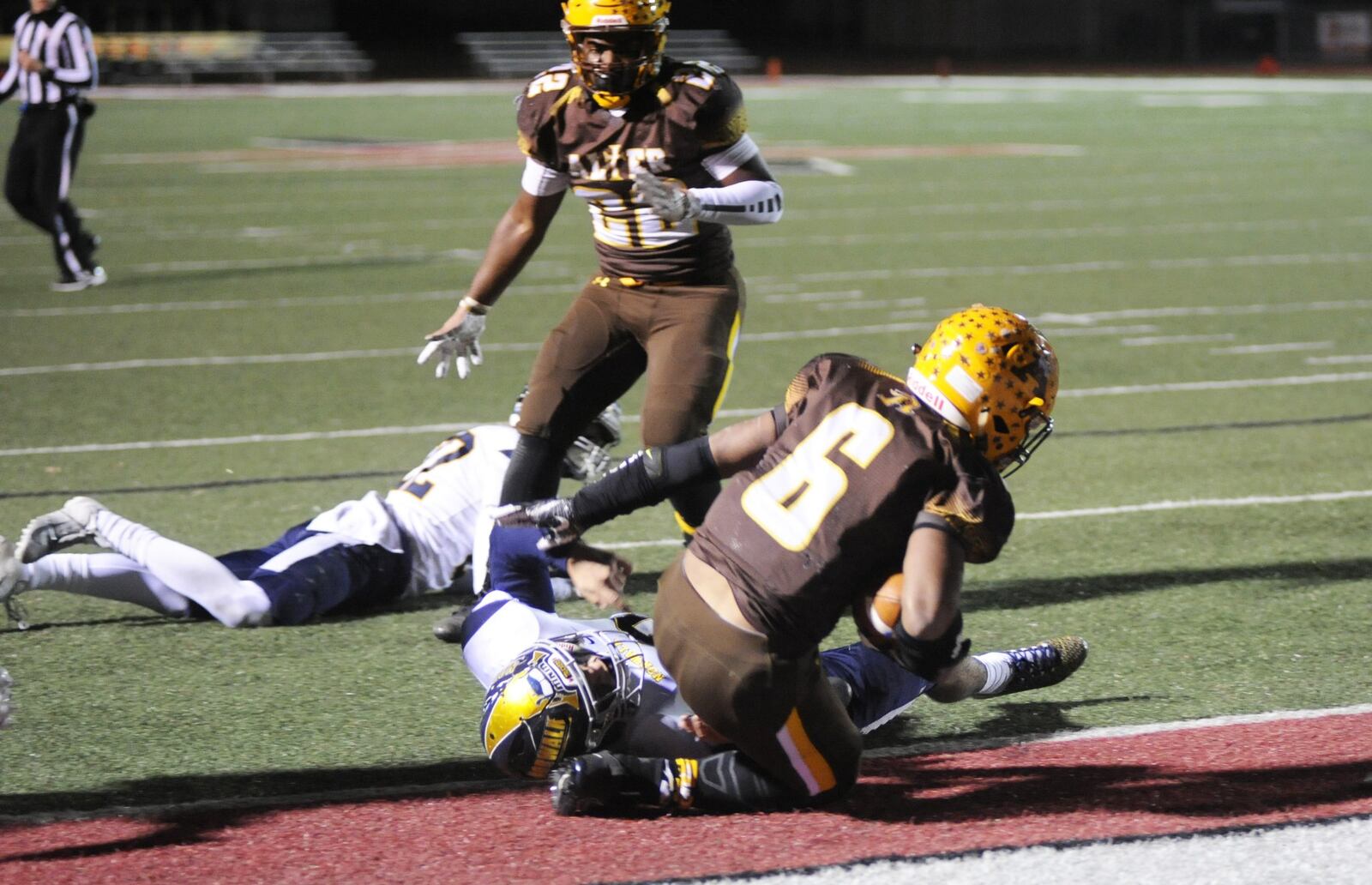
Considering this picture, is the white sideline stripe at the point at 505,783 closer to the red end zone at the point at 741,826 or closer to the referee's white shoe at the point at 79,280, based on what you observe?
the red end zone at the point at 741,826

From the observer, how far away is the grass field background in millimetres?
4551

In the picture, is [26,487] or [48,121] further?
[48,121]

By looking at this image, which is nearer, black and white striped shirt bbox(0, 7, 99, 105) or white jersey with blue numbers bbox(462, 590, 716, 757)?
white jersey with blue numbers bbox(462, 590, 716, 757)

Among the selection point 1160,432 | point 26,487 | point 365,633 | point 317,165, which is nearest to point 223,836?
point 365,633

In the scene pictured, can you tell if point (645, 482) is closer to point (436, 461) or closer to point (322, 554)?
point (322, 554)

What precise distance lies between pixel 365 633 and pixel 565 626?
993 millimetres

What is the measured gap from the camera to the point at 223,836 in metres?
3.73

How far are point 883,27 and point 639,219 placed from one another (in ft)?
157

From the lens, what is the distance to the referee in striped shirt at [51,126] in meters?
12.4

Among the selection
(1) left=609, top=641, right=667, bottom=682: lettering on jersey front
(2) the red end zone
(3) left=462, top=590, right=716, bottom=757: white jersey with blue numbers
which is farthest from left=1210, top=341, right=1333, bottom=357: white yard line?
(1) left=609, top=641, right=667, bottom=682: lettering on jersey front

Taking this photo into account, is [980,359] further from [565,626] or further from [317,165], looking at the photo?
[317,165]

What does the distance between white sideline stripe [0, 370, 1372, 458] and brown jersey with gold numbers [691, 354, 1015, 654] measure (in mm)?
4503

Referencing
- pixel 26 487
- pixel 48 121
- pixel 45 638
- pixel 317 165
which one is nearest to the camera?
pixel 45 638

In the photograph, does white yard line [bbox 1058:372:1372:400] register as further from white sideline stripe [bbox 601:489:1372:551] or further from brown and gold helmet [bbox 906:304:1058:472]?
brown and gold helmet [bbox 906:304:1058:472]
